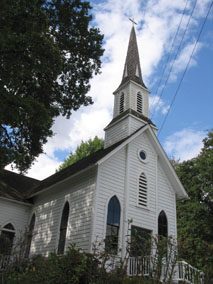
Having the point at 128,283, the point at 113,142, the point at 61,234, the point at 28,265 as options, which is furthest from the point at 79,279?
the point at 113,142

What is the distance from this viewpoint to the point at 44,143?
53.2ft

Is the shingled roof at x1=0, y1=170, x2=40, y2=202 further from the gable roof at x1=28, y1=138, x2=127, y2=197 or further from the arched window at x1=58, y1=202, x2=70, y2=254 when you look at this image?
the arched window at x1=58, y1=202, x2=70, y2=254

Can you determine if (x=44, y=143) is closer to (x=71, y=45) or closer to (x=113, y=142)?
(x=113, y=142)

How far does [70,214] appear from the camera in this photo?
14.8 meters

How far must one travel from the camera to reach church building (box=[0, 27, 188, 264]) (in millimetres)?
13641

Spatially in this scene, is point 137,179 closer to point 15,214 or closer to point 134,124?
point 134,124

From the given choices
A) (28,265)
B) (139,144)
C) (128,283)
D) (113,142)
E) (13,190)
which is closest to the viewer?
(128,283)

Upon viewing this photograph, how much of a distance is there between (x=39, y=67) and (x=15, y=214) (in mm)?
11484

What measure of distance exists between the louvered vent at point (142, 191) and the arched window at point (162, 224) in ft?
4.30

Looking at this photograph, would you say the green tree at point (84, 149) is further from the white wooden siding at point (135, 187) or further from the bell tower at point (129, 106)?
the white wooden siding at point (135, 187)

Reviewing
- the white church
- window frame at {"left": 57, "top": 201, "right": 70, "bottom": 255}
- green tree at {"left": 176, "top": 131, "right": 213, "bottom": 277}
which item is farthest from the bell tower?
green tree at {"left": 176, "top": 131, "right": 213, "bottom": 277}

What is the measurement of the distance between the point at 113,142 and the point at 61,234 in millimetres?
6408

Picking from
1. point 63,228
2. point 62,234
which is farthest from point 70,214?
point 62,234

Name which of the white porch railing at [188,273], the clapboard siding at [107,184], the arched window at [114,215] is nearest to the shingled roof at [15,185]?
the clapboard siding at [107,184]
